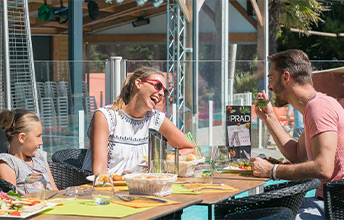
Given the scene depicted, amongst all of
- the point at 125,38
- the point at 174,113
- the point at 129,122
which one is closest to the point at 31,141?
the point at 129,122

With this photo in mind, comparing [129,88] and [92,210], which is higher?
[129,88]

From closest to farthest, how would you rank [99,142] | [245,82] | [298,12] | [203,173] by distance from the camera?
[203,173], [99,142], [245,82], [298,12]

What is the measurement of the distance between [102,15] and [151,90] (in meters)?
15.4

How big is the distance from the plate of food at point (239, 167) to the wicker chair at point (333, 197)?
636 mm

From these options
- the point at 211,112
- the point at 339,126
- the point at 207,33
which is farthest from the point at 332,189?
the point at 207,33

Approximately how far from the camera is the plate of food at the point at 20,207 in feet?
8.91

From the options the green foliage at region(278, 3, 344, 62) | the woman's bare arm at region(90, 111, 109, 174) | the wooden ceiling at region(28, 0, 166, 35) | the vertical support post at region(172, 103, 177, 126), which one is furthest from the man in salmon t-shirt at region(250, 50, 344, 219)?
the green foliage at region(278, 3, 344, 62)

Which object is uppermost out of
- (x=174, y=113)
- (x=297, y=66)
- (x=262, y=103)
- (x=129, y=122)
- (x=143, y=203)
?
(x=297, y=66)

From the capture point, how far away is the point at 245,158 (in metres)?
4.77

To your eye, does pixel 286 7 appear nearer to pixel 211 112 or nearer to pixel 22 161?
pixel 211 112

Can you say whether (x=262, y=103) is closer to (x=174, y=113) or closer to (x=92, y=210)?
(x=92, y=210)

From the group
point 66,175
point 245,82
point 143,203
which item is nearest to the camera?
point 143,203

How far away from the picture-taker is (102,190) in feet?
10.0

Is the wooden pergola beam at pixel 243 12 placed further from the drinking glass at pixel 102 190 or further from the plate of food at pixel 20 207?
the plate of food at pixel 20 207
